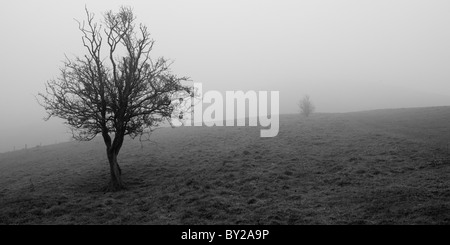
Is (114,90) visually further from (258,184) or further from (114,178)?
(258,184)

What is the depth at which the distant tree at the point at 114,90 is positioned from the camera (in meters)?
20.5

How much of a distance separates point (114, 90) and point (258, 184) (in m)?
13.2

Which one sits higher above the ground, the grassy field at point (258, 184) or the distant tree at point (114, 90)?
the distant tree at point (114, 90)

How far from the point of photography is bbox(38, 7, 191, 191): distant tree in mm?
20516

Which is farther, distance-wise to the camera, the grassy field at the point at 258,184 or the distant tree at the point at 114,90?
the distant tree at the point at 114,90

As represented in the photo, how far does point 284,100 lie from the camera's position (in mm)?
162750

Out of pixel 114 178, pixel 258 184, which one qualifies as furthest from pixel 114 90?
pixel 258 184

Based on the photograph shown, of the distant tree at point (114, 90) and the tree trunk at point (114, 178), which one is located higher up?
the distant tree at point (114, 90)

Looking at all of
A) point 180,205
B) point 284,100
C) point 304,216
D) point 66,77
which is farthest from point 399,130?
point 284,100

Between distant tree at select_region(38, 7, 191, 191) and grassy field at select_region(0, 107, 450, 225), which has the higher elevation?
distant tree at select_region(38, 7, 191, 191)

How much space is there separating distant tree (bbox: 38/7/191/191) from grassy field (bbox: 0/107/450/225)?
448 cm

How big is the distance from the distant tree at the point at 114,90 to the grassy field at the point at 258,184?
4.48 metres

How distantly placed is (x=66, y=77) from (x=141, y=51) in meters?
6.02
